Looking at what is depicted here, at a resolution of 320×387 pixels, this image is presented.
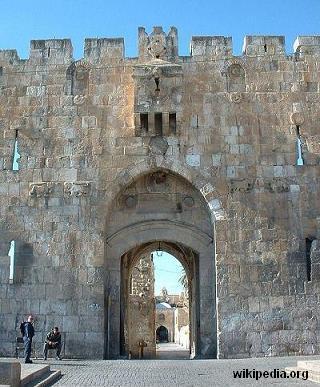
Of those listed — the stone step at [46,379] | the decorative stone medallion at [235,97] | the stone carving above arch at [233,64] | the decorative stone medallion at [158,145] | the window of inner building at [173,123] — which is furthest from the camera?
the stone carving above arch at [233,64]

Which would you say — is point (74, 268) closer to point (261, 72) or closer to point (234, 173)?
point (234, 173)

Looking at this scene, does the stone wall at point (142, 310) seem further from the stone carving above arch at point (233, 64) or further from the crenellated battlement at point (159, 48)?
the stone carving above arch at point (233, 64)

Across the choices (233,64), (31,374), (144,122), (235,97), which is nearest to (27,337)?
(31,374)

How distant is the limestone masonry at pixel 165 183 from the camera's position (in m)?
13.5

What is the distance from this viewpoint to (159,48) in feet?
48.8

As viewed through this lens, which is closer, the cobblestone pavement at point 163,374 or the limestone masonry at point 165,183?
the cobblestone pavement at point 163,374

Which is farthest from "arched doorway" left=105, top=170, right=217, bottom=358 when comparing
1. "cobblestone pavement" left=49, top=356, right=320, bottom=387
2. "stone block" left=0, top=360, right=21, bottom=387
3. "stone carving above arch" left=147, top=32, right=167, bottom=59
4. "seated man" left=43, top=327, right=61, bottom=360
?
"stone block" left=0, top=360, right=21, bottom=387

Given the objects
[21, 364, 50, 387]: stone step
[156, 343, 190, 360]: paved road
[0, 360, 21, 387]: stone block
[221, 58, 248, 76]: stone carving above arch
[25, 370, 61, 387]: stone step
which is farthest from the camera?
[156, 343, 190, 360]: paved road

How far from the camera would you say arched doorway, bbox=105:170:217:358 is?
14.1 m

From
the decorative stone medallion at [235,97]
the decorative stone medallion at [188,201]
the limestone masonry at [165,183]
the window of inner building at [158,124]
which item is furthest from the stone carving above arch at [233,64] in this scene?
the decorative stone medallion at [188,201]

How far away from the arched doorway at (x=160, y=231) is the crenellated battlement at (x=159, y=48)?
139 inches

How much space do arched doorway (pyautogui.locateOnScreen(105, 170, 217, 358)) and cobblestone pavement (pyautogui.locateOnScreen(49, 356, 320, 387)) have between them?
2135mm

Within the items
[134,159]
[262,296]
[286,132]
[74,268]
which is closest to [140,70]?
[134,159]

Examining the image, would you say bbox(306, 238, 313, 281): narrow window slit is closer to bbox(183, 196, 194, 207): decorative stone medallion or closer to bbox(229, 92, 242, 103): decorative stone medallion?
bbox(183, 196, 194, 207): decorative stone medallion
